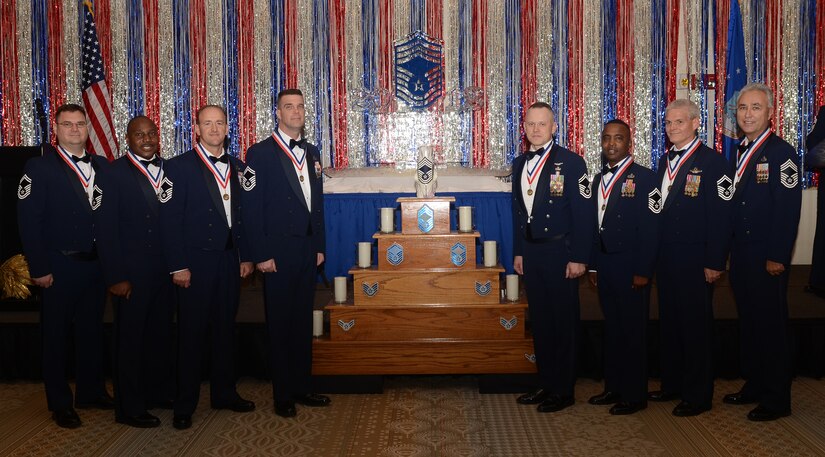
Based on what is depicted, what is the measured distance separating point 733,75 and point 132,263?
662cm

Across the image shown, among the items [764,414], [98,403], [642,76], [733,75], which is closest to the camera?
[764,414]

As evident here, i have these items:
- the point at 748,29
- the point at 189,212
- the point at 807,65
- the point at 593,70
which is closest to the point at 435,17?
the point at 593,70

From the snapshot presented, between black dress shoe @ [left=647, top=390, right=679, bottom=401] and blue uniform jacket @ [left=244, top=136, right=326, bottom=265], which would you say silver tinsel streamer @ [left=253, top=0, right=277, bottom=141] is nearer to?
blue uniform jacket @ [left=244, top=136, right=326, bottom=265]

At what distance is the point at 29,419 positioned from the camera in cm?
387

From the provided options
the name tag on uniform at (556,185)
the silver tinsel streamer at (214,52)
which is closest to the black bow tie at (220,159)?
the name tag on uniform at (556,185)

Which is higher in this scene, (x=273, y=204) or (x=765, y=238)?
(x=273, y=204)

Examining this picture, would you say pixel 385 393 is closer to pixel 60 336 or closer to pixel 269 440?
pixel 269 440

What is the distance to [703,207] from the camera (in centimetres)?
364

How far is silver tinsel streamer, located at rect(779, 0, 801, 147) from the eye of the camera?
25.1ft

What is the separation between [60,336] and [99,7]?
5.67 metres

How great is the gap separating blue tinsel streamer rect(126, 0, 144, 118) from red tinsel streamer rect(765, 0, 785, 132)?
23.7 ft

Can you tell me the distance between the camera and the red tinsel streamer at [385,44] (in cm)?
799

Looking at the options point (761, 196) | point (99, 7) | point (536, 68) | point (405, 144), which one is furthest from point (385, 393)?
point (99, 7)

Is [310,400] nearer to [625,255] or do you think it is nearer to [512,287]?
[512,287]
